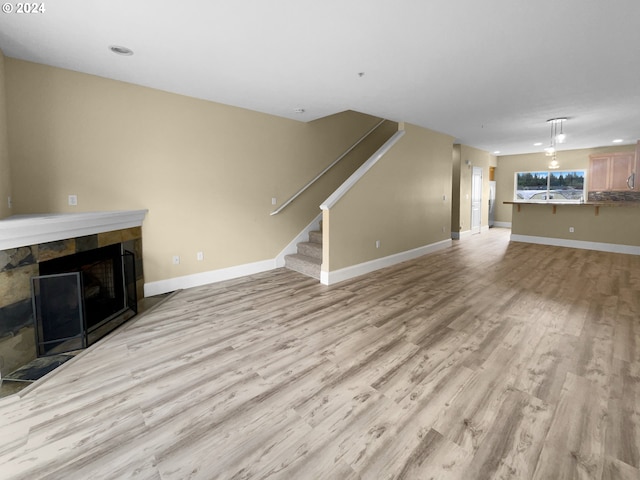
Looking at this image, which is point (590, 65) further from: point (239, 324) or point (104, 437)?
point (104, 437)

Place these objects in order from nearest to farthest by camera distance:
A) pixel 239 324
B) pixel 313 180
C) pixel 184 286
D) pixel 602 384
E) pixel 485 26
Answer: pixel 602 384, pixel 485 26, pixel 239 324, pixel 184 286, pixel 313 180

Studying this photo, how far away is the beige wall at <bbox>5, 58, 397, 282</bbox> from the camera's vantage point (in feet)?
9.91

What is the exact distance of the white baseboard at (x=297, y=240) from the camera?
17.6ft

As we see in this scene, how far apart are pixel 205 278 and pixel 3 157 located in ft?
8.11

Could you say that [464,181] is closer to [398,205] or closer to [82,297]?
[398,205]

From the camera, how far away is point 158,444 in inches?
65.4

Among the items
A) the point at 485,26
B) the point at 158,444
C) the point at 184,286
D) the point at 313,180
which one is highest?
the point at 485,26

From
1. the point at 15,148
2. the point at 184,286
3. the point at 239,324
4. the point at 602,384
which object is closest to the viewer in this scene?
the point at 602,384

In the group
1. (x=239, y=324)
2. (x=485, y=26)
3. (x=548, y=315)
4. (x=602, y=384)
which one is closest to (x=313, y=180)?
(x=239, y=324)

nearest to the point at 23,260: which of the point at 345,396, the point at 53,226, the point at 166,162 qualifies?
the point at 53,226

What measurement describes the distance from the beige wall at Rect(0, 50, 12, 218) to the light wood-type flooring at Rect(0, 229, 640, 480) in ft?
4.94

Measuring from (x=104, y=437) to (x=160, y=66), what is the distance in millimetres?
3233

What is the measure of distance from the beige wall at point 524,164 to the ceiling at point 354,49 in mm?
5366

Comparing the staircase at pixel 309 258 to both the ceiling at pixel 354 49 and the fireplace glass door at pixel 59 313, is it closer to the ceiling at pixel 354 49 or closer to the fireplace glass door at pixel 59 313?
the ceiling at pixel 354 49
